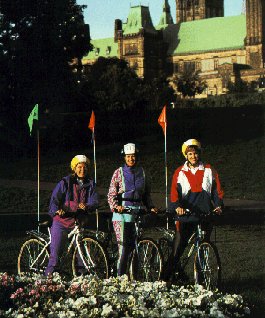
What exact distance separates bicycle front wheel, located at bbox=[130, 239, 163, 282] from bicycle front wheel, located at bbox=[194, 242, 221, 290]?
45 cm

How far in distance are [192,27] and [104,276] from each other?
146486mm

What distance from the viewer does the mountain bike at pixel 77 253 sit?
8.42 metres

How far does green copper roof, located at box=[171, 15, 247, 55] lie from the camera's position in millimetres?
147500

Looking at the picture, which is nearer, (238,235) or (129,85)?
(238,235)

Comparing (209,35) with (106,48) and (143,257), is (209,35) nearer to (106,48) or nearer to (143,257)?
(106,48)

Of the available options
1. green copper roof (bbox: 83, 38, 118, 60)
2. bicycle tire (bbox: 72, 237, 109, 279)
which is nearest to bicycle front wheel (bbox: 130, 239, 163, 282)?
bicycle tire (bbox: 72, 237, 109, 279)

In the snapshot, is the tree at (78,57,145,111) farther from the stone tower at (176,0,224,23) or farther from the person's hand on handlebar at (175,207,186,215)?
the stone tower at (176,0,224,23)

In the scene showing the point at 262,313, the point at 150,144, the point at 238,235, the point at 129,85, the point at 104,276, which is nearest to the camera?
the point at 262,313

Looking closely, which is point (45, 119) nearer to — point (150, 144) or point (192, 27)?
point (150, 144)

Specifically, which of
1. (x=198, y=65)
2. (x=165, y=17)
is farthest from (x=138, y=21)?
(x=165, y=17)

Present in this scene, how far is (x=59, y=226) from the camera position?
8711 millimetres

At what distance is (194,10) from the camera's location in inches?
6727

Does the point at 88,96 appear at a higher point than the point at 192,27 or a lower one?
lower

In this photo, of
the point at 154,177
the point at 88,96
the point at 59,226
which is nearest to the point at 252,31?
the point at 88,96
